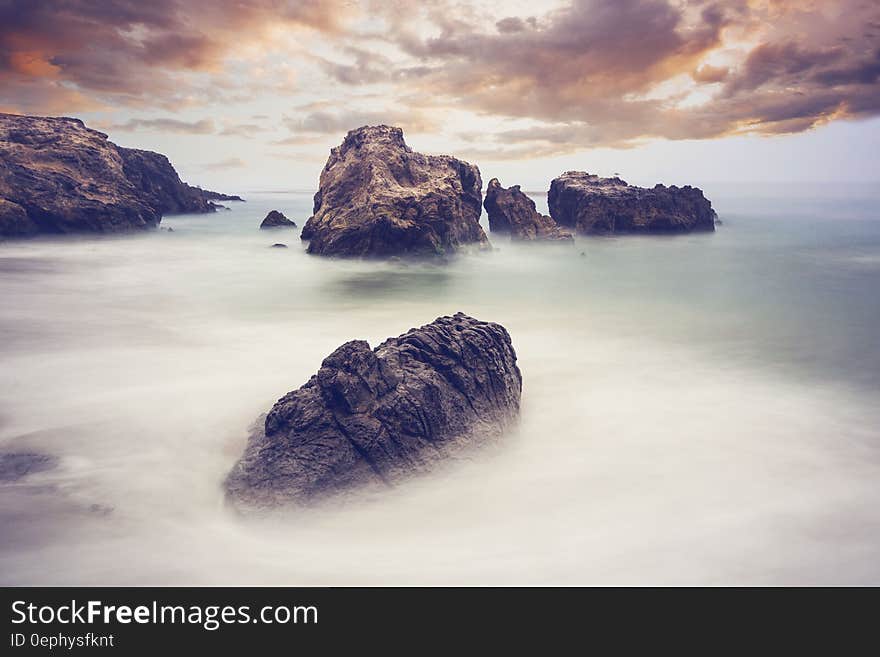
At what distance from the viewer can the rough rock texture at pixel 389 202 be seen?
2814cm

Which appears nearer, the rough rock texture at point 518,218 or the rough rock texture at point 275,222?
the rough rock texture at point 518,218

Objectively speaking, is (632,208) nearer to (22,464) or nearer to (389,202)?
(389,202)

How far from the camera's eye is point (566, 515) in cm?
667

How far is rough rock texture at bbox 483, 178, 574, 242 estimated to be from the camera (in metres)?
36.4

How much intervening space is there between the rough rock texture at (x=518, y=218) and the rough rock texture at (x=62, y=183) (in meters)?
26.5

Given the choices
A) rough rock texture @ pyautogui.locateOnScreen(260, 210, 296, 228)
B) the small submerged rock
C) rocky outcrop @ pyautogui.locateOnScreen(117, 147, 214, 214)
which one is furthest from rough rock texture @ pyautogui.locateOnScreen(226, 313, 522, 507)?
rocky outcrop @ pyautogui.locateOnScreen(117, 147, 214, 214)

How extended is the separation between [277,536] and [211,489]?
158cm

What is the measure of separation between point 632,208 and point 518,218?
33.6 ft

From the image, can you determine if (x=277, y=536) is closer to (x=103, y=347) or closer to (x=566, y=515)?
(x=566, y=515)

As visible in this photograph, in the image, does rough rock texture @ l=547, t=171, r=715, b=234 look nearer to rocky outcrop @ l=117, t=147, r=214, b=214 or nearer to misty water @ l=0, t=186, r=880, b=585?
misty water @ l=0, t=186, r=880, b=585

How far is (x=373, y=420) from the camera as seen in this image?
23.7ft

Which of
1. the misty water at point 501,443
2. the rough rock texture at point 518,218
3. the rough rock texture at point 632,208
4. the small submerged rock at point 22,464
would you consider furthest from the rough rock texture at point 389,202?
the small submerged rock at point 22,464

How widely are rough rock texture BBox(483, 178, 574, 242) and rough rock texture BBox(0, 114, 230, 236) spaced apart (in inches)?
1041

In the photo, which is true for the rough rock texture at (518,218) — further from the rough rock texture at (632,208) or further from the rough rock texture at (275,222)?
the rough rock texture at (275,222)
